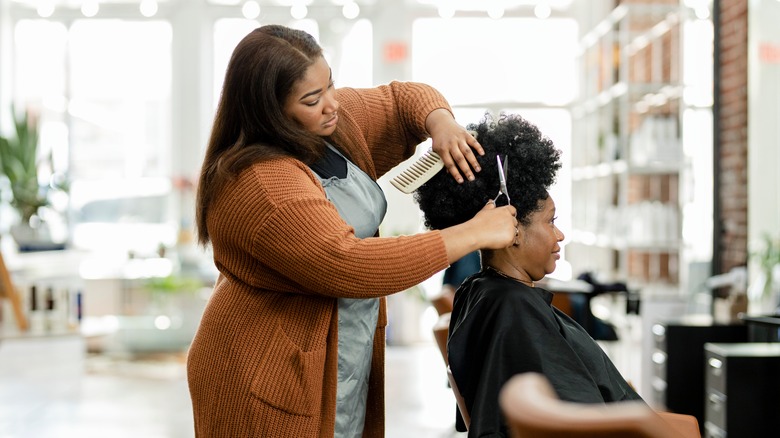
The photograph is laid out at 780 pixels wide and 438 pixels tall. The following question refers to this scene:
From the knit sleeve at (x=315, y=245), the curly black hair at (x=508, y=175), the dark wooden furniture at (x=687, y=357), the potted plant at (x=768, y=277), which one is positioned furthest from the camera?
the dark wooden furniture at (x=687, y=357)

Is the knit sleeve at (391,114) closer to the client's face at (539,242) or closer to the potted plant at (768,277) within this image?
the client's face at (539,242)

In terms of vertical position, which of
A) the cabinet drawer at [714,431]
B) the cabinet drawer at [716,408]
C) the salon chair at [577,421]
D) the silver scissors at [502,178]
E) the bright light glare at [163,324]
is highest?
the silver scissors at [502,178]

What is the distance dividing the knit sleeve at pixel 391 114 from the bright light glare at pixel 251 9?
609cm

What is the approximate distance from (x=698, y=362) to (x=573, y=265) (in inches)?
131

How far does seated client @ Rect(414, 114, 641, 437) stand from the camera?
5.07 ft

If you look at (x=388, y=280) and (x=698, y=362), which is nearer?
(x=388, y=280)

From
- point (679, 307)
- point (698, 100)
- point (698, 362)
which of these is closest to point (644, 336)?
point (679, 307)

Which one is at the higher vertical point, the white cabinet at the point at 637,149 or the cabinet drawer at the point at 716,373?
the white cabinet at the point at 637,149

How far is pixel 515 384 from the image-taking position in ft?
3.13

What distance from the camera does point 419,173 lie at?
1717 mm

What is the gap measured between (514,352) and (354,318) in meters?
0.33

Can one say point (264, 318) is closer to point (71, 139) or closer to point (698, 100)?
point (698, 100)

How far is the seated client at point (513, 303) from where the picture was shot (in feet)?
5.07

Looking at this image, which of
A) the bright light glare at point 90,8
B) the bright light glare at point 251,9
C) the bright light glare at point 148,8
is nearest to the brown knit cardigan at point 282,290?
the bright light glare at point 251,9
